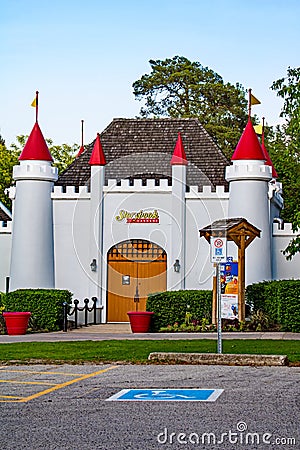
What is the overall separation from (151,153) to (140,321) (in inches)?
486

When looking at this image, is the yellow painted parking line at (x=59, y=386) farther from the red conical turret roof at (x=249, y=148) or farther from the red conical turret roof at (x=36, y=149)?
the red conical turret roof at (x=36, y=149)

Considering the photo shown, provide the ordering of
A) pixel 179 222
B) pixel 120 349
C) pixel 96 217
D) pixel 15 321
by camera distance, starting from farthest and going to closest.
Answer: pixel 96 217, pixel 179 222, pixel 15 321, pixel 120 349

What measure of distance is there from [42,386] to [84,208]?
2187 cm

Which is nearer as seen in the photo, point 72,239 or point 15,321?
point 15,321

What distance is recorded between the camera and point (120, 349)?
1953cm

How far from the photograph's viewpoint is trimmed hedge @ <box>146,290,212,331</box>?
2788 centimetres

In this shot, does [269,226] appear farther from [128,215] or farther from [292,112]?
[292,112]

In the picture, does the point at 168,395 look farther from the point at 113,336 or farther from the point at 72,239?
the point at 72,239

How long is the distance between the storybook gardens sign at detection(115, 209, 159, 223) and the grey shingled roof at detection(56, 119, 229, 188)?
6.85 feet

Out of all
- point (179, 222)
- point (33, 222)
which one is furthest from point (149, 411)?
point (33, 222)

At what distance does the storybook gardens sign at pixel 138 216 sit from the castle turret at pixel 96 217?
0.82 m

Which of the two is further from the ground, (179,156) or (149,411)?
(179,156)

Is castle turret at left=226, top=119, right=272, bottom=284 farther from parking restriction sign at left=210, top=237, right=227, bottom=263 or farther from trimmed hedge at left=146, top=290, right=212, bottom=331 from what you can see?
parking restriction sign at left=210, top=237, right=227, bottom=263

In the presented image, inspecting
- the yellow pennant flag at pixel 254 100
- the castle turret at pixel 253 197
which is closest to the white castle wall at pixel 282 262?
the castle turret at pixel 253 197
